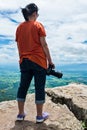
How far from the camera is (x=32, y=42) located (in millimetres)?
10320

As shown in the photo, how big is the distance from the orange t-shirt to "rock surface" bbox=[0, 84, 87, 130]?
1849 millimetres

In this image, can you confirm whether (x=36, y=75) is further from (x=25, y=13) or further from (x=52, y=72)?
(x=25, y=13)

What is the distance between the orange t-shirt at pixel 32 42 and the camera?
1023 cm

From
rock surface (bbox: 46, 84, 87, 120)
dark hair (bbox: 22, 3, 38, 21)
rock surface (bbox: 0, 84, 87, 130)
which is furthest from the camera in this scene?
rock surface (bbox: 46, 84, 87, 120)

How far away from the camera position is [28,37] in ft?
34.1

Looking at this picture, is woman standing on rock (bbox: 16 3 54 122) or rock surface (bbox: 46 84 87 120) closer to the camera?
woman standing on rock (bbox: 16 3 54 122)

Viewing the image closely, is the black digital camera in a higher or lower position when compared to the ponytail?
lower

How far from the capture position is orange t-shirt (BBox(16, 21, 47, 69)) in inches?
403

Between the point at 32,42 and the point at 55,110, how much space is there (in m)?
2.89

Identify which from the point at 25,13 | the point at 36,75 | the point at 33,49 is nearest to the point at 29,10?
the point at 25,13

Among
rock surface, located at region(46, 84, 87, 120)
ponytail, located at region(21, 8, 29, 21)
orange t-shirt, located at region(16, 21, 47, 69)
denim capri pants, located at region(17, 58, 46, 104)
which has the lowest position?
rock surface, located at region(46, 84, 87, 120)

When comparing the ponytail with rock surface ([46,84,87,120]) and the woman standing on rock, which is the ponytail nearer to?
the woman standing on rock

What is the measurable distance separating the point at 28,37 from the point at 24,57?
587 millimetres

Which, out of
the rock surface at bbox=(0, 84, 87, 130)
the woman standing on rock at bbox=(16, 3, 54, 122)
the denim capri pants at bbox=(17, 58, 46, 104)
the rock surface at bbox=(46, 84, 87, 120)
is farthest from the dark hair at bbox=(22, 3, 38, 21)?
the rock surface at bbox=(46, 84, 87, 120)
